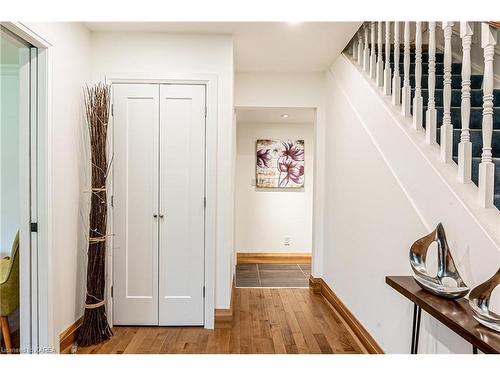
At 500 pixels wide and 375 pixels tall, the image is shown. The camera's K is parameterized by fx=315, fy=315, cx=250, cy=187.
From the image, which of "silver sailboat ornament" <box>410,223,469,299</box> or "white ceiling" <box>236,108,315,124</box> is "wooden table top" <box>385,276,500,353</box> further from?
"white ceiling" <box>236,108,315,124</box>

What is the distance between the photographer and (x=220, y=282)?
2.66m

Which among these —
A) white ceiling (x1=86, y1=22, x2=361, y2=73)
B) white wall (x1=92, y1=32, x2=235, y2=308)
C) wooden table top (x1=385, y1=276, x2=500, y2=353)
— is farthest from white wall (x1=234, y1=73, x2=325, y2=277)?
wooden table top (x1=385, y1=276, x2=500, y2=353)

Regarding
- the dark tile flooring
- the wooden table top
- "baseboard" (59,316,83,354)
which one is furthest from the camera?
the dark tile flooring

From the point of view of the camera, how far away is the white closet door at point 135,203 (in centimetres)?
258

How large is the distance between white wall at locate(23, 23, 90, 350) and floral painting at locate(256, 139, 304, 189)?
116 inches

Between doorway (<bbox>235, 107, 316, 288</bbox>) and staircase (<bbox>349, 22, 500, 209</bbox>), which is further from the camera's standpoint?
doorway (<bbox>235, 107, 316, 288</bbox>)

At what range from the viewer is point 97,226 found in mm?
2385

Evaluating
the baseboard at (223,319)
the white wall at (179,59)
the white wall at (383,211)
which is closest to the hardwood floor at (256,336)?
the baseboard at (223,319)

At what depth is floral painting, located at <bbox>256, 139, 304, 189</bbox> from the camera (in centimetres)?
505

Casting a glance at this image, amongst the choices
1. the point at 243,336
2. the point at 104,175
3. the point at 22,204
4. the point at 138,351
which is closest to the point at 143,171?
the point at 104,175

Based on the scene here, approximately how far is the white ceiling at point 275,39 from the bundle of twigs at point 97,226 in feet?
2.28

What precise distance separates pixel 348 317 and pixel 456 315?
5.85 feet
